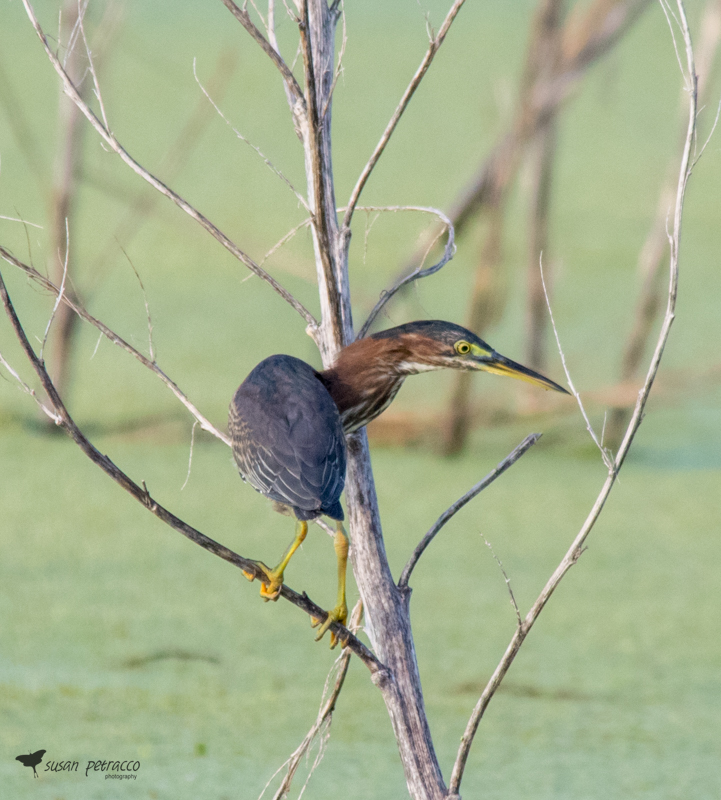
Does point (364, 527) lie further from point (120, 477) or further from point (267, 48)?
point (267, 48)

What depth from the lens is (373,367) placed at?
1.10m

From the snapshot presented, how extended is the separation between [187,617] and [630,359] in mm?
1356

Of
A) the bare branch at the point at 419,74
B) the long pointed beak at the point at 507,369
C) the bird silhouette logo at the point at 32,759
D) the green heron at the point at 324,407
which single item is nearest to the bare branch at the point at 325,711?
the green heron at the point at 324,407

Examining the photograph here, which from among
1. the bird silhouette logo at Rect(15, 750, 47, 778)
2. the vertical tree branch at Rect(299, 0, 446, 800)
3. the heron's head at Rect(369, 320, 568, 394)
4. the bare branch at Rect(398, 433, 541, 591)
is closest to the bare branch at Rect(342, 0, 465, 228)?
the vertical tree branch at Rect(299, 0, 446, 800)

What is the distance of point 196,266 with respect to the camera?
3.89 metres

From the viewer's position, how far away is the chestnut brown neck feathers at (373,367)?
3.55ft

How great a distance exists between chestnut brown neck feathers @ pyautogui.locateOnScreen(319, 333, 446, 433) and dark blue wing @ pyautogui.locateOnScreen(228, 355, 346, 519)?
25 millimetres

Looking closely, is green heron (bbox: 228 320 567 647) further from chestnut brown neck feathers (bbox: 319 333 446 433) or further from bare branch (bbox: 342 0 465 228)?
bare branch (bbox: 342 0 465 228)

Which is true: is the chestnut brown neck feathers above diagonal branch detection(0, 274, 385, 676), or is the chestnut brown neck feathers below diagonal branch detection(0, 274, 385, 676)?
above

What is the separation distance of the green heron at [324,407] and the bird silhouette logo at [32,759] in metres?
0.66

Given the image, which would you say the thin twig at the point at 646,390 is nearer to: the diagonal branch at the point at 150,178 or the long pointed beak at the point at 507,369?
the long pointed beak at the point at 507,369

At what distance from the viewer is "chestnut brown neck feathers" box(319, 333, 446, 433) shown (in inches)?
42.6

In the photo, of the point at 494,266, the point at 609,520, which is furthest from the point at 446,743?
the point at 494,266

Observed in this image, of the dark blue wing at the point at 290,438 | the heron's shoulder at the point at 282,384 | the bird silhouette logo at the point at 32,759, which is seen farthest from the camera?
the bird silhouette logo at the point at 32,759
